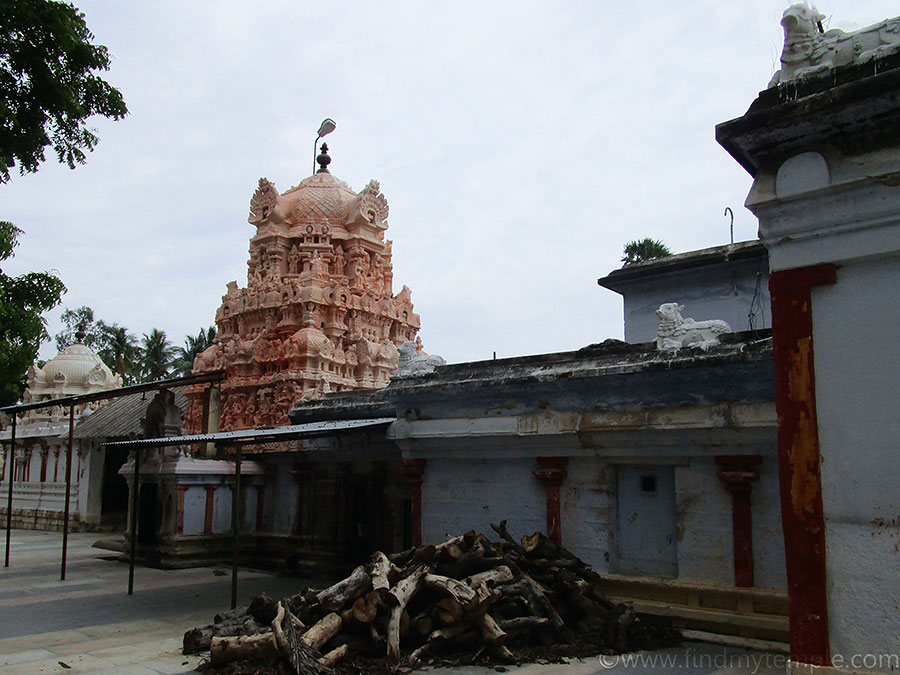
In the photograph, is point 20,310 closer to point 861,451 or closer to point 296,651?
point 296,651

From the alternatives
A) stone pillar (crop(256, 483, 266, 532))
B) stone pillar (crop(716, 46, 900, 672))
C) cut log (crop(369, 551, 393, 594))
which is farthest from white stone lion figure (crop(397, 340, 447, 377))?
stone pillar (crop(716, 46, 900, 672))

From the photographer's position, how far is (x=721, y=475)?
332 inches

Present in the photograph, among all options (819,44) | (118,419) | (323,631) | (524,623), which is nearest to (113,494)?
(118,419)

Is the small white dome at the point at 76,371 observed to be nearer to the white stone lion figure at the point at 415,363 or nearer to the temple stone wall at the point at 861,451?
the white stone lion figure at the point at 415,363

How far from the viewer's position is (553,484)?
9.80m

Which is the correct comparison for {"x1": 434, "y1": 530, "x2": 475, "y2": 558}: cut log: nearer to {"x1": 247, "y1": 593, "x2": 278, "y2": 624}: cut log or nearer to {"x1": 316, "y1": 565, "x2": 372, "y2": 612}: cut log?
{"x1": 316, "y1": 565, "x2": 372, "y2": 612}: cut log

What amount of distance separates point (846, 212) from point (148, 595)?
10758 mm

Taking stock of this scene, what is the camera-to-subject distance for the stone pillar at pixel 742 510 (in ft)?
27.0

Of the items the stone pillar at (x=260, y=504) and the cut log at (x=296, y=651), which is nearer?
the cut log at (x=296, y=651)

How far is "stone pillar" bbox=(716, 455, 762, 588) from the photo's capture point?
324 inches

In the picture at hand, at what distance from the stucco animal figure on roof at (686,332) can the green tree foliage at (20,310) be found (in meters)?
8.22

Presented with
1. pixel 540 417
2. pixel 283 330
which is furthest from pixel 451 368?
pixel 283 330

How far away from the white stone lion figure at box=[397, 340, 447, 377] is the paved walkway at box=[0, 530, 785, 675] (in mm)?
3883

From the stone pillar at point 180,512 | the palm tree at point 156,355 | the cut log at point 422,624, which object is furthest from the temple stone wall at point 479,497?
the palm tree at point 156,355
